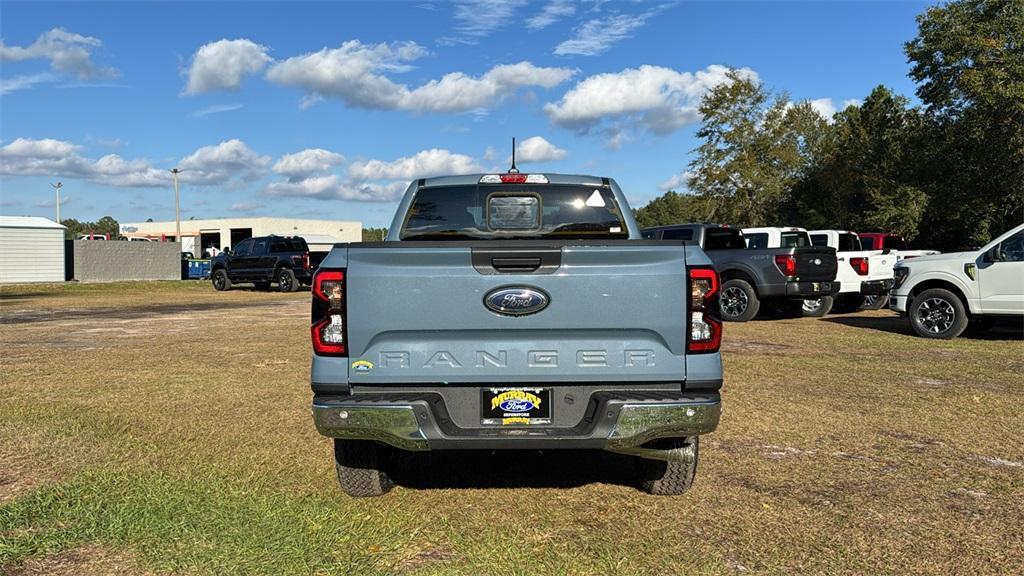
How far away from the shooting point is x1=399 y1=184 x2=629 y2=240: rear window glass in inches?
211

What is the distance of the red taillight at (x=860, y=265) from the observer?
1569 cm

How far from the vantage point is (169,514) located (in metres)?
4.27

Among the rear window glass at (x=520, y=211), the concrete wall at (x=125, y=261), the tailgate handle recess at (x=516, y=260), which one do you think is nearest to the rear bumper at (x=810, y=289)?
the rear window glass at (x=520, y=211)

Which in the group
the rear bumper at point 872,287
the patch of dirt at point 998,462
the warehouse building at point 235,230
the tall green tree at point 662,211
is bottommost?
the patch of dirt at point 998,462

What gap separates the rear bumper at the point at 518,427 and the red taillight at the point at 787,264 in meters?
11.0

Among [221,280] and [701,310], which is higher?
[701,310]

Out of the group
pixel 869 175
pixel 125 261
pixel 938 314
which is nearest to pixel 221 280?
pixel 125 261

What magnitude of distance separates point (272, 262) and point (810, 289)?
19362mm

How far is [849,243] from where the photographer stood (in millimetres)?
18000

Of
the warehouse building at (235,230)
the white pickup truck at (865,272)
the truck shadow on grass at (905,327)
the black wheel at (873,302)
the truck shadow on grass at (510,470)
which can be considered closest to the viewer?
the truck shadow on grass at (510,470)

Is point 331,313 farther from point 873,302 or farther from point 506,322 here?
point 873,302

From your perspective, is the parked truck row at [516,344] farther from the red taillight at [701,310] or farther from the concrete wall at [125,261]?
the concrete wall at [125,261]

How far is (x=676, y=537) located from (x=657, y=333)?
1.03 meters

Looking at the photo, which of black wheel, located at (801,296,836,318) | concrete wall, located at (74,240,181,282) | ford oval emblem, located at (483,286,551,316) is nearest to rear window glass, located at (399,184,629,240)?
ford oval emblem, located at (483,286,551,316)
